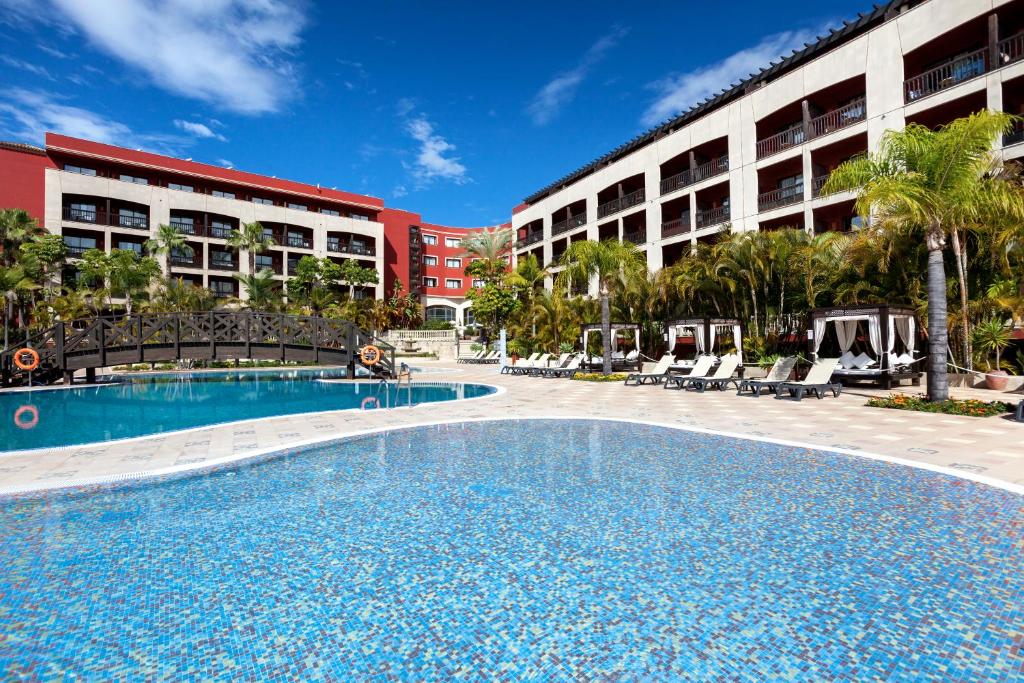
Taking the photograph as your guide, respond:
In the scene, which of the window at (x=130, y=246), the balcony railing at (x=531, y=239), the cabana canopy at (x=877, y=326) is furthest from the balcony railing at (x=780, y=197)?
the window at (x=130, y=246)

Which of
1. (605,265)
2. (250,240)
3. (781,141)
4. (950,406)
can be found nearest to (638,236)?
(781,141)

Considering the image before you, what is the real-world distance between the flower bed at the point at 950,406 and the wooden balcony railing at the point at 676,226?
61.1 ft

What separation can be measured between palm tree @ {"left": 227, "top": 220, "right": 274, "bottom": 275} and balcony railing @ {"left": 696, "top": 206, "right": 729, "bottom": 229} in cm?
3137

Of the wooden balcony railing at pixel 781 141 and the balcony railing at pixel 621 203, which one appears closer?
the wooden balcony railing at pixel 781 141

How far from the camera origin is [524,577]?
3562mm

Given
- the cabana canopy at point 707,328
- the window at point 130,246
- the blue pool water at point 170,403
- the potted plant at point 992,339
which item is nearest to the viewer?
the blue pool water at point 170,403

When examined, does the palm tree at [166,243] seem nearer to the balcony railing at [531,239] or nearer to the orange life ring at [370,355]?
the balcony railing at [531,239]

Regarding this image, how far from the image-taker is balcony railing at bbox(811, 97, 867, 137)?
21.1 metres

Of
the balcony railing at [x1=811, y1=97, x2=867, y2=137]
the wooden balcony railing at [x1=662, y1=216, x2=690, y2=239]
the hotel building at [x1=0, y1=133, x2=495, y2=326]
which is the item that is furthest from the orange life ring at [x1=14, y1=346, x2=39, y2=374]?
the balcony railing at [x1=811, y1=97, x2=867, y2=137]

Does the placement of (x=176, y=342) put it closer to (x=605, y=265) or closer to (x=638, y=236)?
(x=605, y=265)

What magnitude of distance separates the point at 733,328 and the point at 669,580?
56.0 ft

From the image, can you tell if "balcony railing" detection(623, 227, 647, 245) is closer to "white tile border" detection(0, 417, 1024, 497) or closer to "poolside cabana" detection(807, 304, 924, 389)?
"poolside cabana" detection(807, 304, 924, 389)

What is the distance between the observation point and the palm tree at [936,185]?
1053 centimetres

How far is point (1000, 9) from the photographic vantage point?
1678cm
